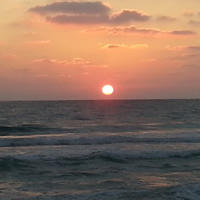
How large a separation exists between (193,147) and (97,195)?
45.8 ft

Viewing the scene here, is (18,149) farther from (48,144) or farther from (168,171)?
(168,171)

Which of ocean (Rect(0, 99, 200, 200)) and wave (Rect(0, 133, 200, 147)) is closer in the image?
ocean (Rect(0, 99, 200, 200))

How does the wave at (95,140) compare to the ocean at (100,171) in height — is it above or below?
above

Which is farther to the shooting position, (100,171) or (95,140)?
(95,140)

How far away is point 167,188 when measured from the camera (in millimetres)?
13570

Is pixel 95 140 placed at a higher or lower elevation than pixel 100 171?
higher

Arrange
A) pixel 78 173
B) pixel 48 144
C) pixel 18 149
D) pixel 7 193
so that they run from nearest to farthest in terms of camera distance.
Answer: pixel 7 193, pixel 78 173, pixel 18 149, pixel 48 144

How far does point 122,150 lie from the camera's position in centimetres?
2342

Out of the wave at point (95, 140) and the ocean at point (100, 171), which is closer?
the ocean at point (100, 171)

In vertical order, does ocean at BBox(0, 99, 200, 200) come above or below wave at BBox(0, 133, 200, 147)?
below

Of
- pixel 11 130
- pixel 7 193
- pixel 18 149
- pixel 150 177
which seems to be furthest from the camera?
pixel 11 130

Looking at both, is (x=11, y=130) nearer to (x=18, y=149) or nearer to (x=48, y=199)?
(x=18, y=149)

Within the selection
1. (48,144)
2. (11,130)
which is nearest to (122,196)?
(48,144)

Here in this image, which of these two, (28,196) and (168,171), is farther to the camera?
(168,171)
